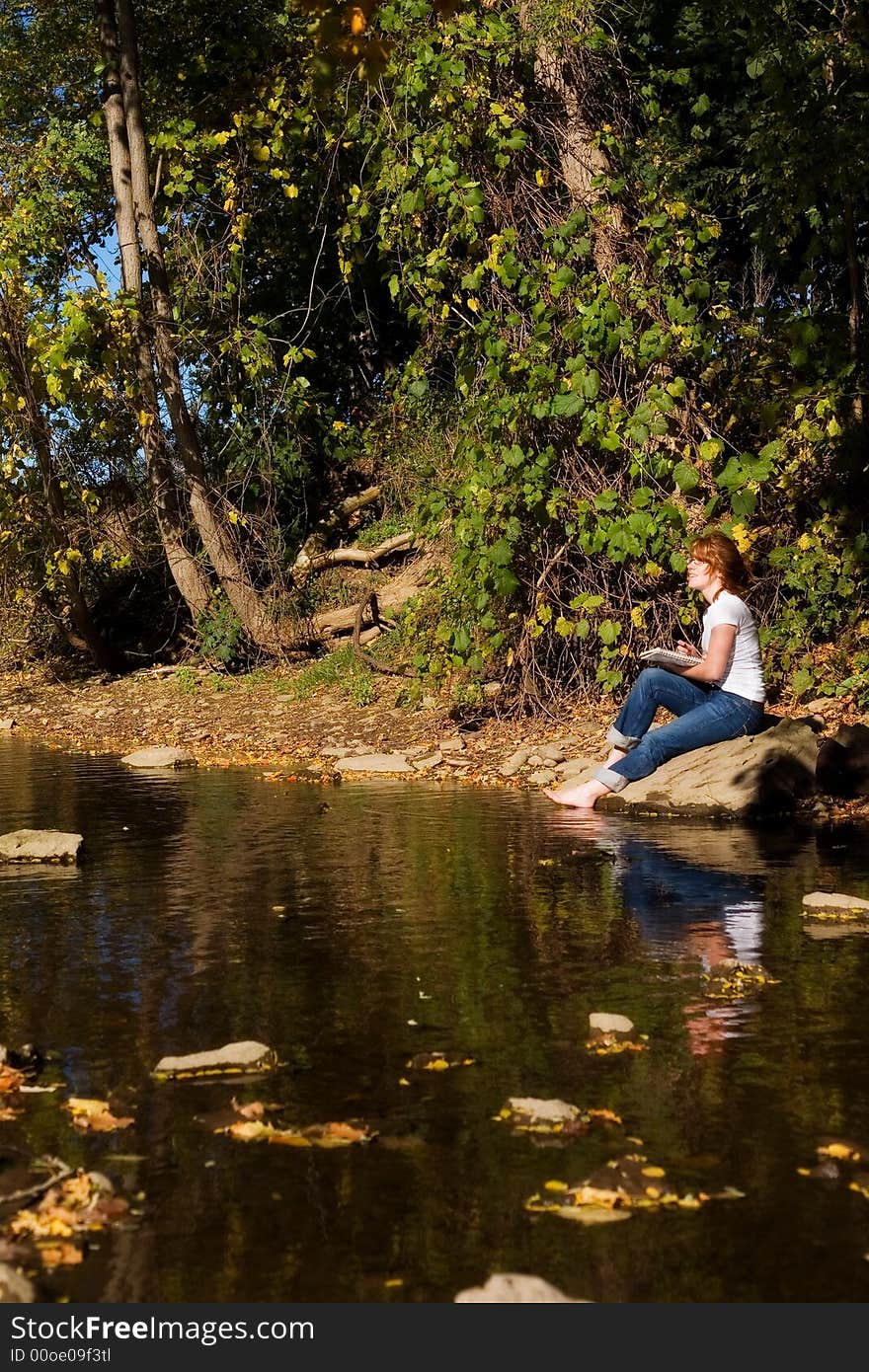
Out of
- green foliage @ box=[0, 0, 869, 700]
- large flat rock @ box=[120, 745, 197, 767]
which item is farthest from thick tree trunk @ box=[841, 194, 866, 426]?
large flat rock @ box=[120, 745, 197, 767]

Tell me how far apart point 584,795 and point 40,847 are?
11.0ft

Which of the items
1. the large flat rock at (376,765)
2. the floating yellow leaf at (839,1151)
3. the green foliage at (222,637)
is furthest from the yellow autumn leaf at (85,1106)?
the green foliage at (222,637)

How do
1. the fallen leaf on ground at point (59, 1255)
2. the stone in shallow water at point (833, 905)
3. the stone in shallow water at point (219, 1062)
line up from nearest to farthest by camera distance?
the fallen leaf on ground at point (59, 1255)
the stone in shallow water at point (219, 1062)
the stone in shallow water at point (833, 905)

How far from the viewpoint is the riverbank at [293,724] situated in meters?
11.8

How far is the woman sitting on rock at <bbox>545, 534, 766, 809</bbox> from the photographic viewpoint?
9.61 metres

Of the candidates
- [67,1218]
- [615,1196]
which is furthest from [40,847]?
[615,1196]

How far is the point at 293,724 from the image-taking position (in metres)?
A: 14.6

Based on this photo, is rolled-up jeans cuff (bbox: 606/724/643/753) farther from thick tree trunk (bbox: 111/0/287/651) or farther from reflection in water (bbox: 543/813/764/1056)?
thick tree trunk (bbox: 111/0/287/651)

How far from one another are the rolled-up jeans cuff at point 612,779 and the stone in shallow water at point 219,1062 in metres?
5.50

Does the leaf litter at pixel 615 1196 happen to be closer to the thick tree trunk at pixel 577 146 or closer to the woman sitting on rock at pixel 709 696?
the woman sitting on rock at pixel 709 696

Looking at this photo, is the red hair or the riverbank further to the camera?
the riverbank

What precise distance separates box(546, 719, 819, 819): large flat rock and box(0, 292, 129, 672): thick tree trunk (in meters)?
9.76

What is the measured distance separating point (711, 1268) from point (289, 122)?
49.6 feet

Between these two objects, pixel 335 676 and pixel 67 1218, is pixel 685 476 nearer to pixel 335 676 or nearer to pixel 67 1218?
pixel 335 676
